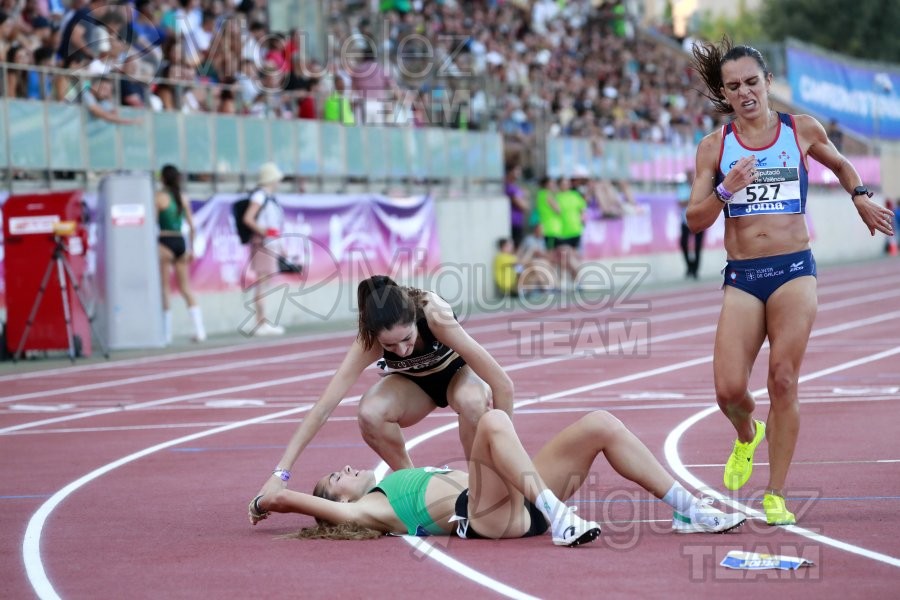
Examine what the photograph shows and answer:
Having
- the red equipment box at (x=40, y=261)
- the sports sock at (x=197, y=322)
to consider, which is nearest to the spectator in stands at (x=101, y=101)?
the red equipment box at (x=40, y=261)

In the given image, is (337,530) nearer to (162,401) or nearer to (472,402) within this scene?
(472,402)

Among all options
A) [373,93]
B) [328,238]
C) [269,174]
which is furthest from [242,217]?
[373,93]

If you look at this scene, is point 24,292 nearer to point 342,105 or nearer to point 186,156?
point 186,156

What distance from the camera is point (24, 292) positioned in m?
18.1

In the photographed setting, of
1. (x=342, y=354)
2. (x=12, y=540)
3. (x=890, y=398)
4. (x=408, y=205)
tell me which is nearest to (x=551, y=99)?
(x=408, y=205)

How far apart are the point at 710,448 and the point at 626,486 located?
5.71 ft

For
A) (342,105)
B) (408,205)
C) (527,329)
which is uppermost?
(342,105)

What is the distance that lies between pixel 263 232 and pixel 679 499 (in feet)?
51.1

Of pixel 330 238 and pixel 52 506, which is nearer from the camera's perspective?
pixel 52 506

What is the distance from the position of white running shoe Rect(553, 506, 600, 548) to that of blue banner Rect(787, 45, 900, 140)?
4467 centimetres

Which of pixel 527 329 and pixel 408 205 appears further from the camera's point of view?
pixel 408 205

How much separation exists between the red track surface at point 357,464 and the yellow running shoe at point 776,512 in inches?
4.1

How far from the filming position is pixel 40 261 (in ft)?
59.1

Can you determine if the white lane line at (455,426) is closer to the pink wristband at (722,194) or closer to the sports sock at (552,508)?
the sports sock at (552,508)
